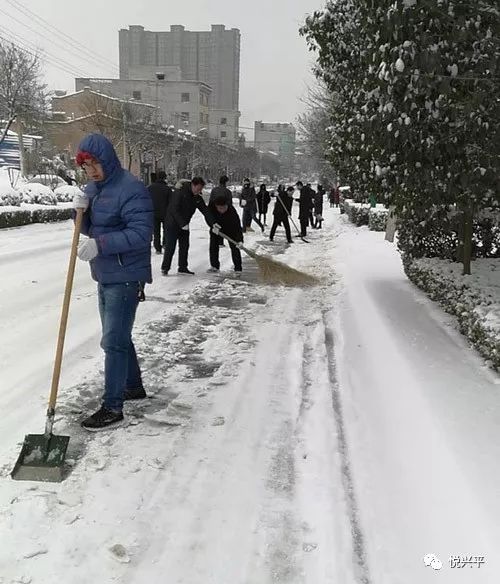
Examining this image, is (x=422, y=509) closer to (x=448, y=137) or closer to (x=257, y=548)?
(x=257, y=548)

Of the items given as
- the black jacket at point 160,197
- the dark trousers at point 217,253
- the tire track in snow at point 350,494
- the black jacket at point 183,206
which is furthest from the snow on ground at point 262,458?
the black jacket at point 160,197

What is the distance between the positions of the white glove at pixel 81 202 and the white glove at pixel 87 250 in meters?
0.24

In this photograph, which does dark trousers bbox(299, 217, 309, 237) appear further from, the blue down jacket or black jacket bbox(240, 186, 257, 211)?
the blue down jacket

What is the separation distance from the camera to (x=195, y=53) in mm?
111750

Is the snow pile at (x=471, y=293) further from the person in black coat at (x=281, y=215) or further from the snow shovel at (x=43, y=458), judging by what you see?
the person in black coat at (x=281, y=215)

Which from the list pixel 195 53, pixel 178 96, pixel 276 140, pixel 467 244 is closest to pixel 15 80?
pixel 467 244

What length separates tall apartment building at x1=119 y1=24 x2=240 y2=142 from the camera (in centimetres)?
10944

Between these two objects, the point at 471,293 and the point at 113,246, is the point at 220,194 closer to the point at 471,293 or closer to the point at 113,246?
the point at 471,293

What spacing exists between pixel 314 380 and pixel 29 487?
2.41 meters

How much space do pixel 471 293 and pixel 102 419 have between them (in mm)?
3812

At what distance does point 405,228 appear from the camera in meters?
8.60

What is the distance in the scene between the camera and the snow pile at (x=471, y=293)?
15.5 feet

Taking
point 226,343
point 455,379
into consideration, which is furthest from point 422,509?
point 226,343

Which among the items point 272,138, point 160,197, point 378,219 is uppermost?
point 272,138
